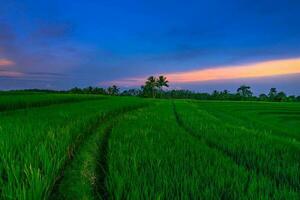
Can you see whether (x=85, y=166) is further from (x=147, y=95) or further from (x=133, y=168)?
(x=147, y=95)

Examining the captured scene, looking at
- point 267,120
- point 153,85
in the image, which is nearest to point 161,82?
point 153,85

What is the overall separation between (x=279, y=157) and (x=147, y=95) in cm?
8649

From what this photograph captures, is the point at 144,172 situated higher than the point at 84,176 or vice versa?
the point at 144,172

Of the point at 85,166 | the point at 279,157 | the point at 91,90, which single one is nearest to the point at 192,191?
the point at 85,166

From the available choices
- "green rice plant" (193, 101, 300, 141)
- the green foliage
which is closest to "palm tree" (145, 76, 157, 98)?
the green foliage

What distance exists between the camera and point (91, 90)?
86.3m

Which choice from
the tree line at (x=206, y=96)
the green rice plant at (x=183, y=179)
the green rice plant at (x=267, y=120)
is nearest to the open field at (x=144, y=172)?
the green rice plant at (x=183, y=179)

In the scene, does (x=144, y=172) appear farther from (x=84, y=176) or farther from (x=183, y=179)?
(x=84, y=176)

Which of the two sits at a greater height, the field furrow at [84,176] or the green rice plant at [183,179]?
the green rice plant at [183,179]

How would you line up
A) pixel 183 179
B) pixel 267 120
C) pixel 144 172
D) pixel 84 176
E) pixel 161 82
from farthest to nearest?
pixel 161 82 < pixel 267 120 < pixel 84 176 < pixel 144 172 < pixel 183 179

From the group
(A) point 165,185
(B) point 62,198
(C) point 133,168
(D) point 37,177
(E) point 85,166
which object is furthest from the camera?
(E) point 85,166

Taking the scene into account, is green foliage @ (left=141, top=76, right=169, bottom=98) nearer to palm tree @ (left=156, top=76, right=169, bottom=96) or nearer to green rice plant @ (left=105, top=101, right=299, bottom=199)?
palm tree @ (left=156, top=76, right=169, bottom=96)

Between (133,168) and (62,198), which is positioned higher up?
(133,168)

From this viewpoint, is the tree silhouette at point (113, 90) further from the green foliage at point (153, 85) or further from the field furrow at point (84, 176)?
the field furrow at point (84, 176)
